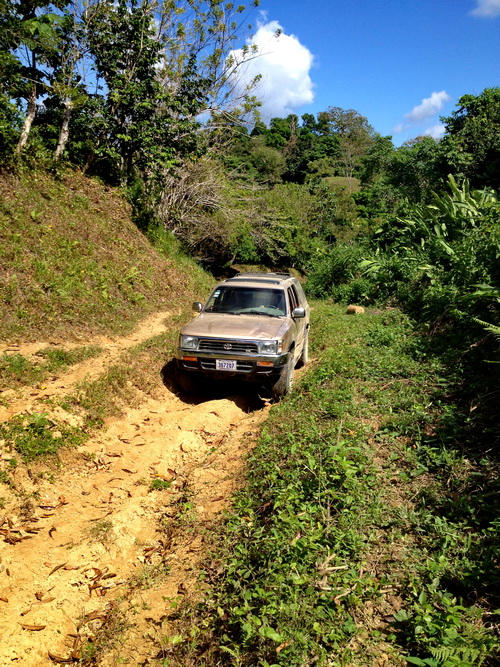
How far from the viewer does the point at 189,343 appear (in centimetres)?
627

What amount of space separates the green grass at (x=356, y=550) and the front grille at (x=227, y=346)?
1.10 m

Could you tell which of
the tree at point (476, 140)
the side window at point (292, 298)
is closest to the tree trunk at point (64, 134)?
the side window at point (292, 298)

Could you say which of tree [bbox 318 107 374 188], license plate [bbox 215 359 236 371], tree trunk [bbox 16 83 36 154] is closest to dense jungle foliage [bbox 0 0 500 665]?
tree trunk [bbox 16 83 36 154]

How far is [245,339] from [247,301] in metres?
1.37

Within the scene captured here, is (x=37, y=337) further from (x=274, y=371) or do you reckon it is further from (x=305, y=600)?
(x=305, y=600)

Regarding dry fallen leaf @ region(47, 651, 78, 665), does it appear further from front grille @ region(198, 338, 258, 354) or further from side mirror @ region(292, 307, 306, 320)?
side mirror @ region(292, 307, 306, 320)

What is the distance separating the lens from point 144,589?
3.21 m

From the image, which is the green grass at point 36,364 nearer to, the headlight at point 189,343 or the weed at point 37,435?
the weed at point 37,435

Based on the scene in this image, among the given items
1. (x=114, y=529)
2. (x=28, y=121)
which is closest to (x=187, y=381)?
(x=114, y=529)

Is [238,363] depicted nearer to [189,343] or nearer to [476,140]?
[189,343]

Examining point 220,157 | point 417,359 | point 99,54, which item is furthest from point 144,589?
point 220,157

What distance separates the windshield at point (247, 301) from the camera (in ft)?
23.4

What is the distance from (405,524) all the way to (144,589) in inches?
79.4

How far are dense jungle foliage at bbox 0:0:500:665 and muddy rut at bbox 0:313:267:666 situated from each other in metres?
1.92
